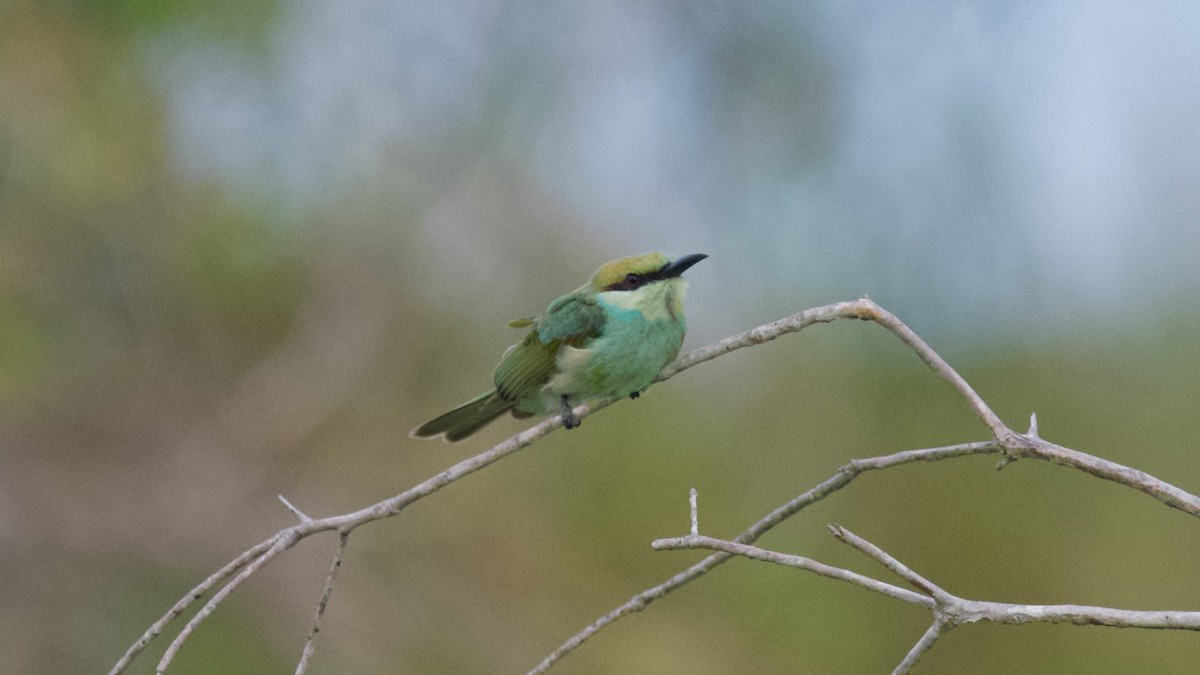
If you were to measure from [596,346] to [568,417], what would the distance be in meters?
0.22

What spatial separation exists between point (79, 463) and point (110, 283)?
869mm

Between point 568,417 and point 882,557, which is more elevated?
point 568,417

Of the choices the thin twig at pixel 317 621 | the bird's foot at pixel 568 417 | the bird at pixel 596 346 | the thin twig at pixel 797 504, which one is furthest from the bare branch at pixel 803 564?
the bird at pixel 596 346

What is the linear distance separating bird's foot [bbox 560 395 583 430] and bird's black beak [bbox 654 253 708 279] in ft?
1.35

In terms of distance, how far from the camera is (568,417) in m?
2.77

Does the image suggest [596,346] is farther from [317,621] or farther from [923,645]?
[923,645]

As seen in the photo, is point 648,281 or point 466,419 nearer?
point 648,281

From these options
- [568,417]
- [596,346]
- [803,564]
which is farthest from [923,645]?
[596,346]

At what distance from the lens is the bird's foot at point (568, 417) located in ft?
9.00

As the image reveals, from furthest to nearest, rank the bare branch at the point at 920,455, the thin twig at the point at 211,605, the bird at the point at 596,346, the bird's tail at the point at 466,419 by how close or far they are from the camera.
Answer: the bird's tail at the point at 466,419 < the bird at the point at 596,346 < the thin twig at the point at 211,605 < the bare branch at the point at 920,455

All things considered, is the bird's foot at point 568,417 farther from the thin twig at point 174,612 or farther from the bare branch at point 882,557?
the bare branch at point 882,557

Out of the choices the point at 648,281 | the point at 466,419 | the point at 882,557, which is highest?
the point at 648,281

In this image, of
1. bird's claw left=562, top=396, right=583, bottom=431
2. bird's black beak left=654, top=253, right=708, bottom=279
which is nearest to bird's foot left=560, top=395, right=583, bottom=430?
bird's claw left=562, top=396, right=583, bottom=431

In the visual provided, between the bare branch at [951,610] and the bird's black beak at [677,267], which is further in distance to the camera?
the bird's black beak at [677,267]
